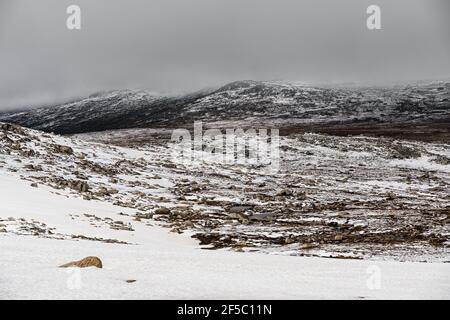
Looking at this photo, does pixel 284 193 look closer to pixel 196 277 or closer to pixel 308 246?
pixel 308 246

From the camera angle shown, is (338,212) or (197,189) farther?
(197,189)

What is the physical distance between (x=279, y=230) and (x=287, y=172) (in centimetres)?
2410

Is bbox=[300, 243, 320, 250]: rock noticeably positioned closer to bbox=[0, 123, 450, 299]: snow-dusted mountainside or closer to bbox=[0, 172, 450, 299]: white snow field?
bbox=[0, 123, 450, 299]: snow-dusted mountainside

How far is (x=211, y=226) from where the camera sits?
1838 cm

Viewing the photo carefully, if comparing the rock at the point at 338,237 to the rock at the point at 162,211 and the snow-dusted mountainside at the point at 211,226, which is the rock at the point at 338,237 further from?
the rock at the point at 162,211

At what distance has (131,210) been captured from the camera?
20344 millimetres

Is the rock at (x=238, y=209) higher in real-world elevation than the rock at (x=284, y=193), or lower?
higher

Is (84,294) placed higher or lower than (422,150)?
higher

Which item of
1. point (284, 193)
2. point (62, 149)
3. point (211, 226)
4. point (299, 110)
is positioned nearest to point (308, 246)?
point (211, 226)

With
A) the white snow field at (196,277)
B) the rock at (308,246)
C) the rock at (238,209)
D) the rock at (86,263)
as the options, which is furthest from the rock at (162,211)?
the rock at (86,263)

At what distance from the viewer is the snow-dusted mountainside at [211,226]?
643 cm

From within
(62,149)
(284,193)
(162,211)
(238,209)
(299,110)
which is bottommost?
(284,193)
